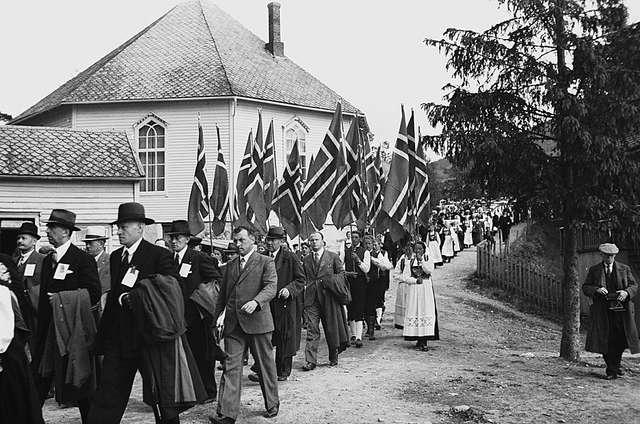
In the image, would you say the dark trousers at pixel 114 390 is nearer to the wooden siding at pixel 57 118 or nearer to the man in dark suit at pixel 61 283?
the man in dark suit at pixel 61 283

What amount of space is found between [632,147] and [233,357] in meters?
8.36

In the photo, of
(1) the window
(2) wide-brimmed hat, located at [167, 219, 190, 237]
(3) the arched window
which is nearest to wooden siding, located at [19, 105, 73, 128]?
(1) the window

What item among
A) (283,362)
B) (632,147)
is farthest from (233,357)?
(632,147)

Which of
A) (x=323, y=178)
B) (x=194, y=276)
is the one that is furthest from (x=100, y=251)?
(x=323, y=178)

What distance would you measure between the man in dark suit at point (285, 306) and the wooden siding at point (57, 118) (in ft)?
72.1

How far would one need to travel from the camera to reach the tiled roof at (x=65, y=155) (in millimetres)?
17422

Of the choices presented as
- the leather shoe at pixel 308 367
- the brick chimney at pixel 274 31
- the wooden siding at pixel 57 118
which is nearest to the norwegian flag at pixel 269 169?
the leather shoe at pixel 308 367

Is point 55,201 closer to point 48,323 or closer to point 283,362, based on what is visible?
point 283,362

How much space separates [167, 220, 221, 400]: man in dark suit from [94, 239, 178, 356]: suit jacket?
7.40 feet

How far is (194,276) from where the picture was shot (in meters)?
8.64

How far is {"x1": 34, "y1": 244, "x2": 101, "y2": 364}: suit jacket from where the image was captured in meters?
6.86

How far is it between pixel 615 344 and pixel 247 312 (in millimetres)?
6412

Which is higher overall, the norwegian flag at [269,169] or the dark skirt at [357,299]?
the norwegian flag at [269,169]

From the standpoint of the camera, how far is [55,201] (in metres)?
17.7
